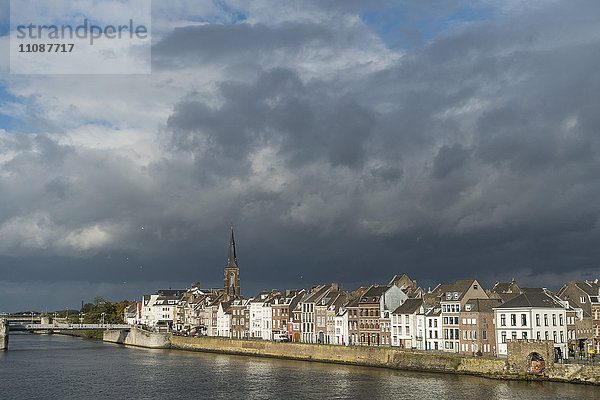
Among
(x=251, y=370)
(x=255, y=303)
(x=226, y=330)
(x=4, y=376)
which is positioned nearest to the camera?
(x=4, y=376)

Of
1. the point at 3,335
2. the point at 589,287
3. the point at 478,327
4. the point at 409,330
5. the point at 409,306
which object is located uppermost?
the point at 589,287

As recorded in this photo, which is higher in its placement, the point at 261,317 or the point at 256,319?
the point at 261,317

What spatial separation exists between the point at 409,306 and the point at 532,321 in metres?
24.6

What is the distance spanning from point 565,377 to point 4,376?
74.5 m

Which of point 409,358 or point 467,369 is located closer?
point 467,369

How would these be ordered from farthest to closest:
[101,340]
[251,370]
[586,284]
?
[101,340] < [586,284] < [251,370]

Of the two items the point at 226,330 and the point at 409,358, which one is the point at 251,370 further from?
the point at 226,330

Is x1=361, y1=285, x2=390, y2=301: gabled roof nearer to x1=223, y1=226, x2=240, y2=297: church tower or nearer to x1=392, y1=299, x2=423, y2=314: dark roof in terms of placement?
x1=392, y1=299, x2=423, y2=314: dark roof

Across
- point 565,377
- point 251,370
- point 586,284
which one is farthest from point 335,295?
point 565,377

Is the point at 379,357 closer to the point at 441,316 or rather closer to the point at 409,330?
the point at 409,330

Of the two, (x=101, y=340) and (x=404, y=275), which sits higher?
(x=404, y=275)

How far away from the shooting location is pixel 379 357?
99.8 metres

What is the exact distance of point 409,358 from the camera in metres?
94.1

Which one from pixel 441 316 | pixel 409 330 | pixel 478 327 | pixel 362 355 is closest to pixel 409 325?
pixel 409 330
